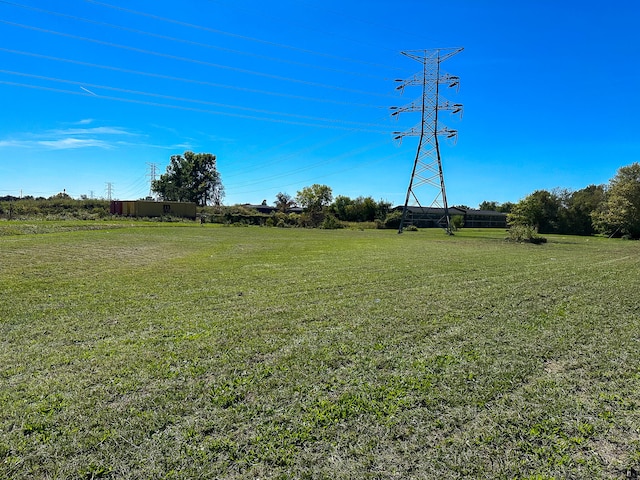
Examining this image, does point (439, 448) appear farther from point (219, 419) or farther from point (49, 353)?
point (49, 353)

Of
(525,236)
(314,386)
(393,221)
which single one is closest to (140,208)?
(393,221)

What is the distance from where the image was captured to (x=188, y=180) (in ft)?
293

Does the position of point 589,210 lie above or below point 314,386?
above

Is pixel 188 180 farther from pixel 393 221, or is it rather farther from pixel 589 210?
pixel 589 210

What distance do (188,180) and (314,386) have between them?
93.4 metres

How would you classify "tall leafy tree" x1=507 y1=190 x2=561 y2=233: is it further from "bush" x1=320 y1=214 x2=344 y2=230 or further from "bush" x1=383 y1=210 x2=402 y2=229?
"bush" x1=320 y1=214 x2=344 y2=230

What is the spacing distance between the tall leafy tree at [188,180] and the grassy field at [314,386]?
87.1 metres

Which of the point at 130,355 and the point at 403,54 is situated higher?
the point at 403,54

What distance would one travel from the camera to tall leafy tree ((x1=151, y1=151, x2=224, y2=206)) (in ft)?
293

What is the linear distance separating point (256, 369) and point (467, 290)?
608 cm

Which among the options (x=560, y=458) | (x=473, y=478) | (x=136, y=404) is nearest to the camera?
(x=473, y=478)

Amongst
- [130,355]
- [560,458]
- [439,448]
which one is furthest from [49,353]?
[560,458]

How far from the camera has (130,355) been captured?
161 inches

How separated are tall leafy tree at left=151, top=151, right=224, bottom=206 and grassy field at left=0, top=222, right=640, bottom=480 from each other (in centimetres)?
8713
